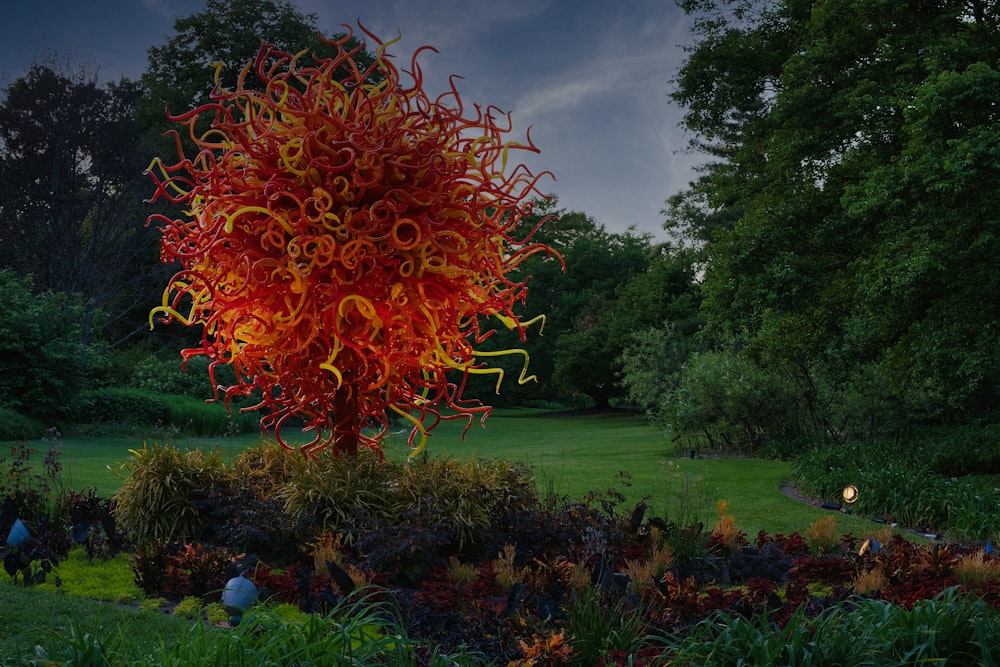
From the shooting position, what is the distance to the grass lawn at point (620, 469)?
833 cm

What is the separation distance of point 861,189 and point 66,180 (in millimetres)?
21402

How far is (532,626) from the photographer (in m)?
3.65

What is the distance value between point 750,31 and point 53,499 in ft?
44.7

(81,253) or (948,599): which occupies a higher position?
(81,253)

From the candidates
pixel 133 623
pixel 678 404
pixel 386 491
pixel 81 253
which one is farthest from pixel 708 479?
pixel 81 253

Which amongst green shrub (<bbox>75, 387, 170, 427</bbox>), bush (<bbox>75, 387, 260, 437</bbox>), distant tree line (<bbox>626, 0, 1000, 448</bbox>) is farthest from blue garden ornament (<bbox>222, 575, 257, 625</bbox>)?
green shrub (<bbox>75, 387, 170, 427</bbox>)

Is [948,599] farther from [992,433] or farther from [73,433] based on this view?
[73,433]

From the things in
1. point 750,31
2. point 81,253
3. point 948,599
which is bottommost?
point 948,599

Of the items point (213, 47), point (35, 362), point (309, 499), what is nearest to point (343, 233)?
point (309, 499)

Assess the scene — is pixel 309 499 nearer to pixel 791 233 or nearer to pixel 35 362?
pixel 791 233

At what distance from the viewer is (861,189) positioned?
10961 mm

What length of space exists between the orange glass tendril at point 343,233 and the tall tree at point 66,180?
1841cm

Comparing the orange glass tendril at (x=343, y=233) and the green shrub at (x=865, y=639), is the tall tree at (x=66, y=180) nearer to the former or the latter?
the orange glass tendril at (x=343, y=233)

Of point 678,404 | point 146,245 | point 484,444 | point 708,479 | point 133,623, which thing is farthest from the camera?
point 146,245
